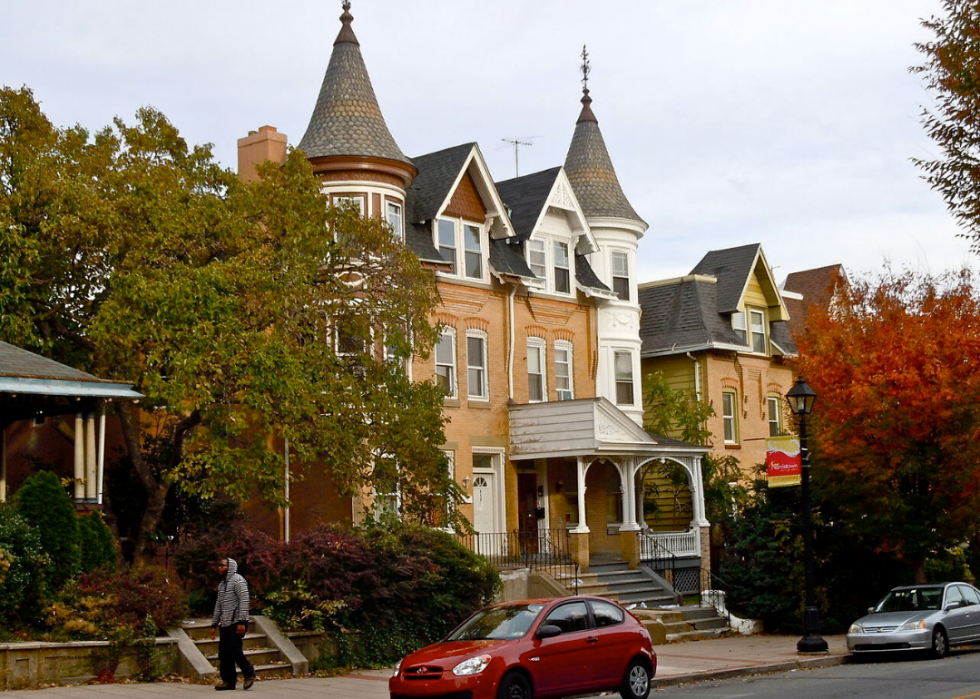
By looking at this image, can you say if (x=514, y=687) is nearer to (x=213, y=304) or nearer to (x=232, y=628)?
(x=232, y=628)

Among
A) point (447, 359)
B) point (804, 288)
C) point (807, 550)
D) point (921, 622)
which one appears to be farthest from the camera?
point (804, 288)

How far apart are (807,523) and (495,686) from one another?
36.4 ft

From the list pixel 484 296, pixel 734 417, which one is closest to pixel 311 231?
pixel 484 296

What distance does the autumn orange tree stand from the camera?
2641 centimetres

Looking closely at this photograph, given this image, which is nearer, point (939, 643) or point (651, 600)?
point (939, 643)

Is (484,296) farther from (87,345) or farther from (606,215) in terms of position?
(87,345)

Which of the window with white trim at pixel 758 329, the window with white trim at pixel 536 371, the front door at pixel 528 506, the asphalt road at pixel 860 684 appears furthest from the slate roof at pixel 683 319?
the asphalt road at pixel 860 684

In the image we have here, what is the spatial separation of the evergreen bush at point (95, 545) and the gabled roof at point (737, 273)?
25144 millimetres

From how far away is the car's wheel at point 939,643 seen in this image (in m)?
22.1

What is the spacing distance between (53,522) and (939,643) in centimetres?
1549

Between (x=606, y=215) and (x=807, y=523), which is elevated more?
(x=606, y=215)

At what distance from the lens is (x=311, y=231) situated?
22953 mm

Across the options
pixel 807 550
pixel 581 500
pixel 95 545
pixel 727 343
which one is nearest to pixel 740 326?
pixel 727 343

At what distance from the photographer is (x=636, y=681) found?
1605 cm
